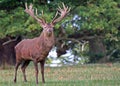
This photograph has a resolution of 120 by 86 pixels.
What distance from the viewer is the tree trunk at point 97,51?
3856 centimetres

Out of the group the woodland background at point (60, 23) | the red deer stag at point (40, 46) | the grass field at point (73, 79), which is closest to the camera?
the red deer stag at point (40, 46)

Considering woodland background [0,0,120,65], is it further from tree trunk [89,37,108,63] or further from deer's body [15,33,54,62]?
deer's body [15,33,54,62]

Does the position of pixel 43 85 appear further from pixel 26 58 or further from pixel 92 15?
pixel 92 15

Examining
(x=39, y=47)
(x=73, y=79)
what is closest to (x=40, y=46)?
(x=39, y=47)

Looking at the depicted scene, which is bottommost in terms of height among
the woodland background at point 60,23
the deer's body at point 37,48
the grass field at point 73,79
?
the grass field at point 73,79

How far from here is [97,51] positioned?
39875 millimetres

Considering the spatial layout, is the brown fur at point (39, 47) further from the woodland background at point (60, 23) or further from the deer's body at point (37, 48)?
the woodland background at point (60, 23)

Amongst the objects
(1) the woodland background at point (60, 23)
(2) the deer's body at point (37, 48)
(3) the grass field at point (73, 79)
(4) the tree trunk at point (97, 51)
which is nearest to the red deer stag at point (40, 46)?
(2) the deer's body at point (37, 48)

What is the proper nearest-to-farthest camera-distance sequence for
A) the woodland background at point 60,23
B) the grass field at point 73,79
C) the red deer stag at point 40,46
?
the red deer stag at point 40,46, the grass field at point 73,79, the woodland background at point 60,23

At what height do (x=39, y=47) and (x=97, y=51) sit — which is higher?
(x=39, y=47)

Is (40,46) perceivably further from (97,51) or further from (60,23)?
(97,51)

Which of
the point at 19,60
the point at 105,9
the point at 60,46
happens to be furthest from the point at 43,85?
the point at 60,46

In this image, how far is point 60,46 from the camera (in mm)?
41000

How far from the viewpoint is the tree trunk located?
38.6m
